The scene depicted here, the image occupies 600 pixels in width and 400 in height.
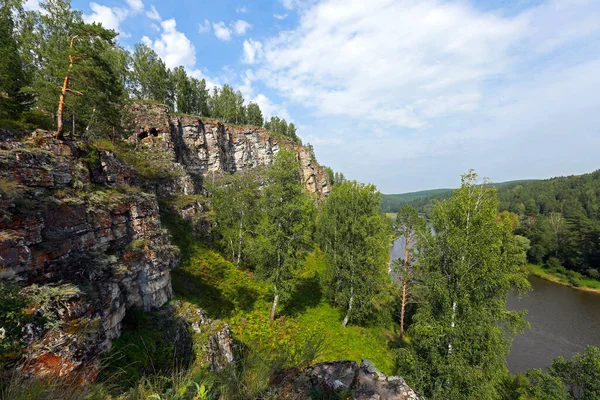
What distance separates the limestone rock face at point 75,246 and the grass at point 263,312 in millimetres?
3745

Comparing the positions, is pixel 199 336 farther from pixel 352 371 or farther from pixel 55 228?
pixel 352 371

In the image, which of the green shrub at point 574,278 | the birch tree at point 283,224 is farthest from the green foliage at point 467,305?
the green shrub at point 574,278

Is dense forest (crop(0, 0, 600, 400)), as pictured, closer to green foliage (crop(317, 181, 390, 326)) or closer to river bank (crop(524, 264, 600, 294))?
green foliage (crop(317, 181, 390, 326))

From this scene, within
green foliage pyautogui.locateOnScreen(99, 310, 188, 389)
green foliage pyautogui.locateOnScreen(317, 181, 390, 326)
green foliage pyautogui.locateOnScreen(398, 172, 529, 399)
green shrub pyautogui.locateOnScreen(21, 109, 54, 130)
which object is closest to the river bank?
green foliage pyautogui.locateOnScreen(317, 181, 390, 326)

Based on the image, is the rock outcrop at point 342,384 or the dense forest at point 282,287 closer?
the rock outcrop at point 342,384

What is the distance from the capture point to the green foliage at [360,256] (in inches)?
637

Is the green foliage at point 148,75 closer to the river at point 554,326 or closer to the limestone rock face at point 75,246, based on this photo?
the limestone rock face at point 75,246

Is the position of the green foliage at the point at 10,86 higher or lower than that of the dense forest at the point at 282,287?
higher

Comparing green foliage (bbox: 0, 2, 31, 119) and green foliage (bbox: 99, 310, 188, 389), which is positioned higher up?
green foliage (bbox: 0, 2, 31, 119)

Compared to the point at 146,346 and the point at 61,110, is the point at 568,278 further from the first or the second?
the point at 61,110

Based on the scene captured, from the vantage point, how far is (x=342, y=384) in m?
4.37

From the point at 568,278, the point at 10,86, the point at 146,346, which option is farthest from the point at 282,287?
the point at 568,278

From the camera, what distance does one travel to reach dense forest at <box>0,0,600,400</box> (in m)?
4.70

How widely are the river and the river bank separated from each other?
2733 mm
